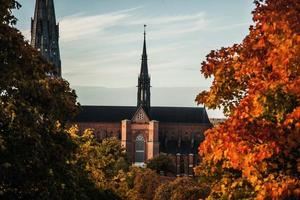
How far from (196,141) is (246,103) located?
366ft

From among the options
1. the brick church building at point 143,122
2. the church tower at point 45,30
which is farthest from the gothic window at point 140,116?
the church tower at point 45,30

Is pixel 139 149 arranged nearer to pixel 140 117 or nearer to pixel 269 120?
pixel 140 117

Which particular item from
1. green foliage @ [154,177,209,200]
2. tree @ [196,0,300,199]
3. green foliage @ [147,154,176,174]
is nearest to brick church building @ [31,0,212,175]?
green foliage @ [147,154,176,174]

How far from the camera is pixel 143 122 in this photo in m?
115

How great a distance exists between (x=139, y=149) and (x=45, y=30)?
29.3 meters

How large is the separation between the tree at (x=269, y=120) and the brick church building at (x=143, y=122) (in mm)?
93870

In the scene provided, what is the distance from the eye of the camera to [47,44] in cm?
11100

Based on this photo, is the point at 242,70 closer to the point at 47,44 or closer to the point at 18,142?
the point at 18,142

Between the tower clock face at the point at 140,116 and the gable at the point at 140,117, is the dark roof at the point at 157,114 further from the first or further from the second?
the tower clock face at the point at 140,116

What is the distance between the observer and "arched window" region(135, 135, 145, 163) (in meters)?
115

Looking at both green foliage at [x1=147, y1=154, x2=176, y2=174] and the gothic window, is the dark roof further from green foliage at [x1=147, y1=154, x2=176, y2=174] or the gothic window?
green foliage at [x1=147, y1=154, x2=176, y2=174]

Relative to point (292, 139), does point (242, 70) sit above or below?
above

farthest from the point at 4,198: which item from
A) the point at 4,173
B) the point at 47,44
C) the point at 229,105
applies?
the point at 47,44

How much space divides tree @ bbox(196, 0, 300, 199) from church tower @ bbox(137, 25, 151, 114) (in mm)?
103111
